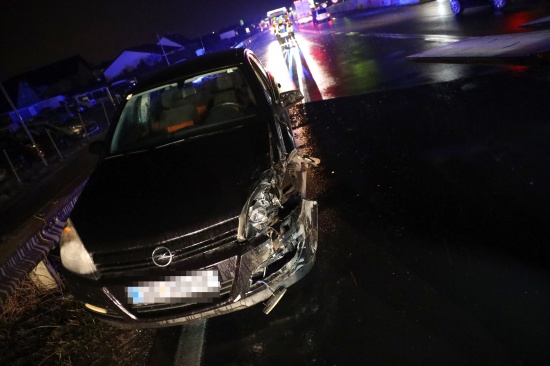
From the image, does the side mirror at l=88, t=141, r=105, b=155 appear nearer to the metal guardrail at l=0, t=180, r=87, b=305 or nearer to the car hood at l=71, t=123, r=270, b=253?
the car hood at l=71, t=123, r=270, b=253

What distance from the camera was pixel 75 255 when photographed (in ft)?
9.24

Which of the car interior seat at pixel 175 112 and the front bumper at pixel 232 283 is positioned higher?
the car interior seat at pixel 175 112

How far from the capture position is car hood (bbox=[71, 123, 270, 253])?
2.65 meters

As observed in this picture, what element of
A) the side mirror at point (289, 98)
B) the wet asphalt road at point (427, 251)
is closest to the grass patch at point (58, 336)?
the wet asphalt road at point (427, 251)

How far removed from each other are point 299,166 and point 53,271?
2894mm

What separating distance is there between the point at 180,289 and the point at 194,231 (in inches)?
16.0

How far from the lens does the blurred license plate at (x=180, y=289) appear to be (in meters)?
2.52

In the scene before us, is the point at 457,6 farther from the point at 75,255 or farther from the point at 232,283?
the point at 75,255

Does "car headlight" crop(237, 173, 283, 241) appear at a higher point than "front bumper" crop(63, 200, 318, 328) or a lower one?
higher

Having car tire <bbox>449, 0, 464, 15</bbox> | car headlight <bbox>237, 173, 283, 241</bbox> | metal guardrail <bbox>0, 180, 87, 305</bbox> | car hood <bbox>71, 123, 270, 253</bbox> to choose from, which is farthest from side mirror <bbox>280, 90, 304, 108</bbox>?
car tire <bbox>449, 0, 464, 15</bbox>

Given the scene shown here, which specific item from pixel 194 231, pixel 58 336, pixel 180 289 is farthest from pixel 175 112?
pixel 58 336

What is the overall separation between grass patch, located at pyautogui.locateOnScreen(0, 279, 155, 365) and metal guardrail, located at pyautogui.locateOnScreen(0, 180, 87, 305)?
51 centimetres

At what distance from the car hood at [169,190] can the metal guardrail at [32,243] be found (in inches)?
29.3

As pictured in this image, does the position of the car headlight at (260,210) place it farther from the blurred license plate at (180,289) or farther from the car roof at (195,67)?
the car roof at (195,67)
